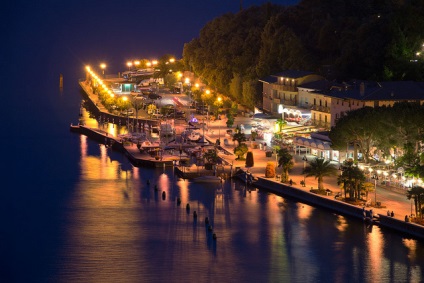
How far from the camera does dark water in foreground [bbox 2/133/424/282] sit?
30594 millimetres

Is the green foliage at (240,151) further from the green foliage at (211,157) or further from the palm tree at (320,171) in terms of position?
the palm tree at (320,171)

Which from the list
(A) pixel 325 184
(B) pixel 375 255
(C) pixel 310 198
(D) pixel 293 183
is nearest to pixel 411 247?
(B) pixel 375 255

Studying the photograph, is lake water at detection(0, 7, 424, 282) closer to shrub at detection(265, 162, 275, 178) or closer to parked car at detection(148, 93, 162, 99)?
shrub at detection(265, 162, 275, 178)

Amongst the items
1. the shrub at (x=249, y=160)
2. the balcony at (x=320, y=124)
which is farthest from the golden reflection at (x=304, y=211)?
the balcony at (x=320, y=124)

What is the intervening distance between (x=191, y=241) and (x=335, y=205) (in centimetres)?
628

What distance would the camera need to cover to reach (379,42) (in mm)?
59094

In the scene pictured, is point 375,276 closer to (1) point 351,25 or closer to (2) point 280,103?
(2) point 280,103

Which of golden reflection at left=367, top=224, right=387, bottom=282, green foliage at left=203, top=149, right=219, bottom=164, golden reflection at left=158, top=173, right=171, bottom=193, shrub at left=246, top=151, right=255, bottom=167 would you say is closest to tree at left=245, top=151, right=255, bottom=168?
shrub at left=246, top=151, right=255, bottom=167

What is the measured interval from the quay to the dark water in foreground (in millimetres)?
439

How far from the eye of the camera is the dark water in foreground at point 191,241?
30.6 m

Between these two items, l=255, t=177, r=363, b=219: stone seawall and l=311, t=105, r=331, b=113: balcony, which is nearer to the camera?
l=255, t=177, r=363, b=219: stone seawall

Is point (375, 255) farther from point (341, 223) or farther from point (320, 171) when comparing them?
point (320, 171)

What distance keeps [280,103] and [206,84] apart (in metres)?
23.4

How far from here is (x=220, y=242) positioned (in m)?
33.9
